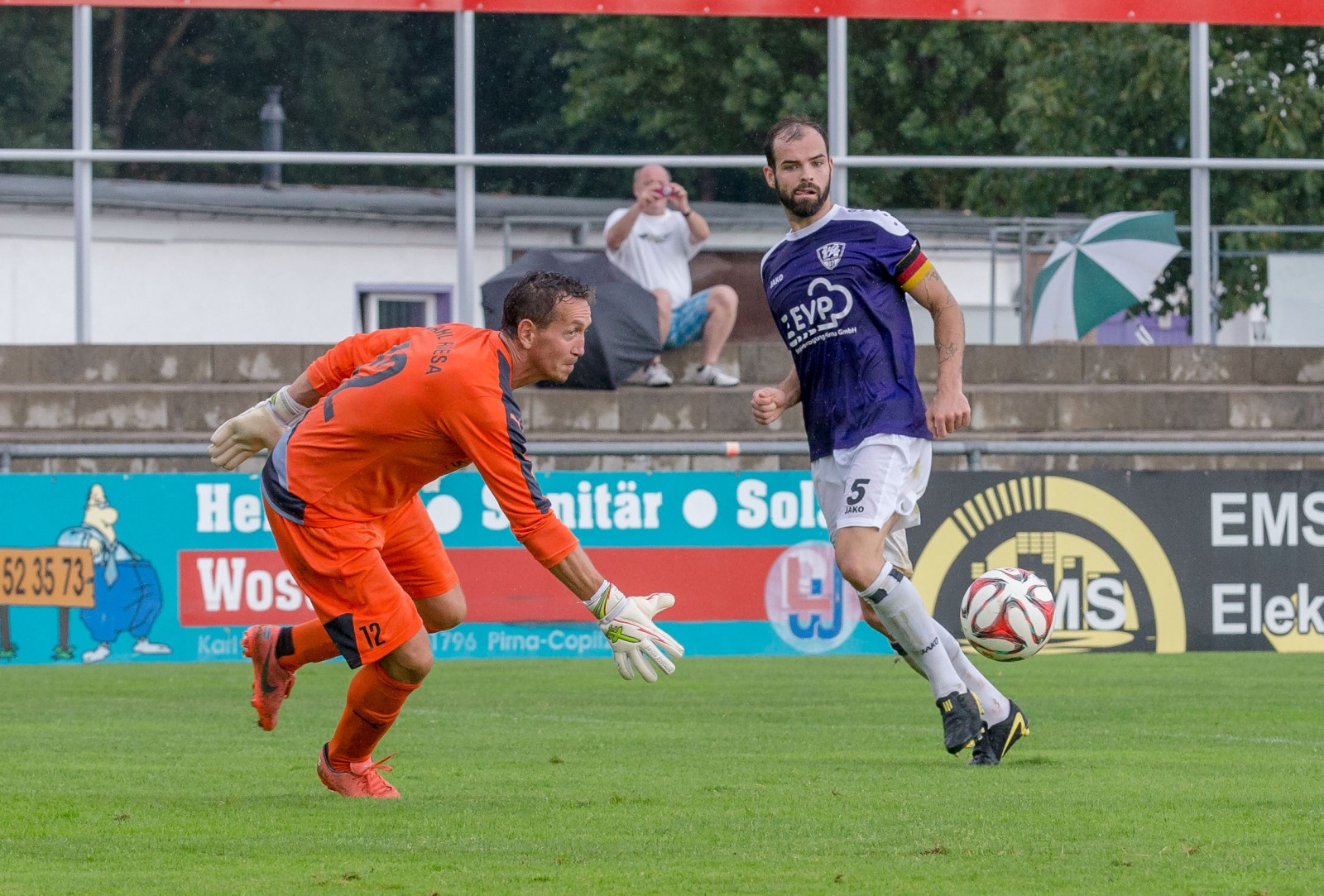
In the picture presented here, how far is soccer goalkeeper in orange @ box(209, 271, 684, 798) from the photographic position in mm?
6059

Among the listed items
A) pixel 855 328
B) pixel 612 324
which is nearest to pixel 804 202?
pixel 855 328

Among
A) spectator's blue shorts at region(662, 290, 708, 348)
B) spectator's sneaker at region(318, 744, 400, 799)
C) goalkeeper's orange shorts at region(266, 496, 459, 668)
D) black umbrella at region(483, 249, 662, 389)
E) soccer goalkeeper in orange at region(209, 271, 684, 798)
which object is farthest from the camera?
spectator's blue shorts at region(662, 290, 708, 348)

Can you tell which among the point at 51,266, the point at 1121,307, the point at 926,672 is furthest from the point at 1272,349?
the point at 51,266

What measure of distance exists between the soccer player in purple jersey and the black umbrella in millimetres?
7547

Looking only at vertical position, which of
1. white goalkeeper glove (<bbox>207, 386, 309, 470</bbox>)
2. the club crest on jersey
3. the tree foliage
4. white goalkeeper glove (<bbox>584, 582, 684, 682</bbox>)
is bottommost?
Answer: white goalkeeper glove (<bbox>584, 582, 684, 682</bbox>)

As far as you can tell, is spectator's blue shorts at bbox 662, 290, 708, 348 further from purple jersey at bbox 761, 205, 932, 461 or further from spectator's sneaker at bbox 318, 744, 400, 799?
spectator's sneaker at bbox 318, 744, 400, 799

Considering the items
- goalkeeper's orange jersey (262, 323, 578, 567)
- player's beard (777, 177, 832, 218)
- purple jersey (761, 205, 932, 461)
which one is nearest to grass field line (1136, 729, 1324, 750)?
purple jersey (761, 205, 932, 461)

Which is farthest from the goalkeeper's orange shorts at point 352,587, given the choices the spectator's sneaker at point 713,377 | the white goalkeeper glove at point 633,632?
the spectator's sneaker at point 713,377

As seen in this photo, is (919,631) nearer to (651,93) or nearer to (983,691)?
(983,691)

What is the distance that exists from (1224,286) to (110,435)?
35.6ft

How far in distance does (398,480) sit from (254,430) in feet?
2.33

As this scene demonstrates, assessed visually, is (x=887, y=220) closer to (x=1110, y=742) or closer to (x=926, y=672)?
(x=926, y=672)

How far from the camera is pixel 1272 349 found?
17266 mm

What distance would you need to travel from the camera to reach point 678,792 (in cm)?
673
